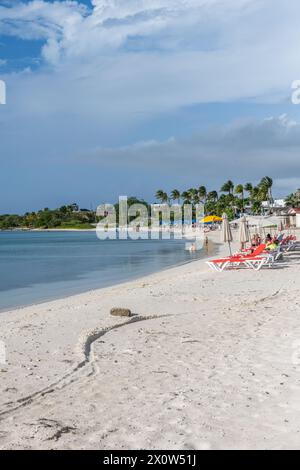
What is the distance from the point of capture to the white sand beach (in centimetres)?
419

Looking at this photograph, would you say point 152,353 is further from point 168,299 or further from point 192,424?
point 168,299

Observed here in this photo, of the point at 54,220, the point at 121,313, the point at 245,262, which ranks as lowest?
the point at 121,313

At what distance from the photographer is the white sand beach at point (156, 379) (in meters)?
4.19

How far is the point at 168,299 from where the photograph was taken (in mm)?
12133

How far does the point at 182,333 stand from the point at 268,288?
5412mm

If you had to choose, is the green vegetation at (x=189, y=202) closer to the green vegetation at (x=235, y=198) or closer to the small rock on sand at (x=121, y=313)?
the green vegetation at (x=235, y=198)

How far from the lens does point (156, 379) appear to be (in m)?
5.67

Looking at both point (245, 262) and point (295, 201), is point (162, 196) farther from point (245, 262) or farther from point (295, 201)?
point (245, 262)

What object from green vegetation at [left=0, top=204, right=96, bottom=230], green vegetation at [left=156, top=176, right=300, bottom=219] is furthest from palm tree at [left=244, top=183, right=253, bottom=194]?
green vegetation at [left=0, top=204, right=96, bottom=230]

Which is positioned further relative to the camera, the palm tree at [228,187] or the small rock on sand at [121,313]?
the palm tree at [228,187]

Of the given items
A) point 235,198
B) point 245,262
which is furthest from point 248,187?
point 245,262

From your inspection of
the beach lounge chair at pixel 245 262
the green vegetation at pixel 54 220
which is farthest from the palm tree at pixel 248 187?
the beach lounge chair at pixel 245 262

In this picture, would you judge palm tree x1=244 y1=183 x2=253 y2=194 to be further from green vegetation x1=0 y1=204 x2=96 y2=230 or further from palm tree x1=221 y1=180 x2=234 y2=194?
green vegetation x1=0 y1=204 x2=96 y2=230
